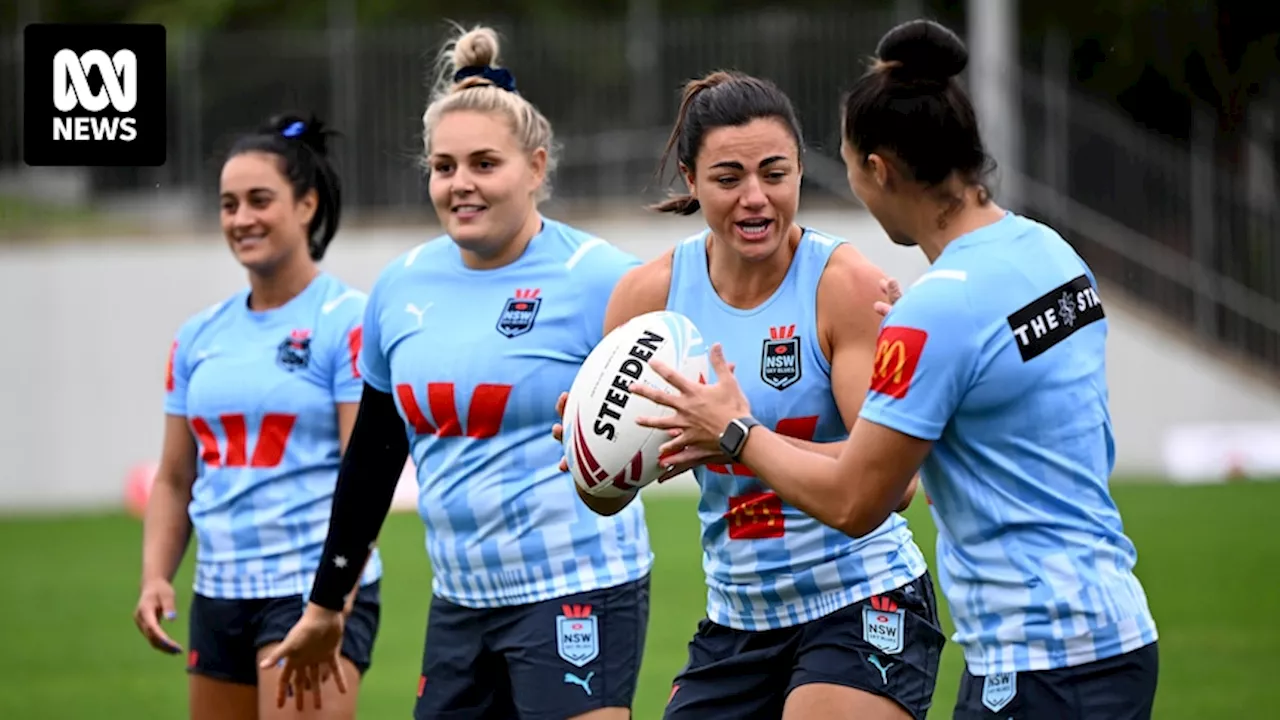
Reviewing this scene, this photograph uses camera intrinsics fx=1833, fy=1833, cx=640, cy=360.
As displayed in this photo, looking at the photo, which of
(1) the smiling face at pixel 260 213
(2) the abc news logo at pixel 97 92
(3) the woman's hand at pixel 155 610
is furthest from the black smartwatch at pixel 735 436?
(2) the abc news logo at pixel 97 92

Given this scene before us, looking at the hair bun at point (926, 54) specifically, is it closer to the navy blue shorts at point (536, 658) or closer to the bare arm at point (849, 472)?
the bare arm at point (849, 472)

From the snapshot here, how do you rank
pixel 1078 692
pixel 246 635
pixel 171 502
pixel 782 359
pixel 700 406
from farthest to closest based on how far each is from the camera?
1. pixel 171 502
2. pixel 246 635
3. pixel 782 359
4. pixel 700 406
5. pixel 1078 692

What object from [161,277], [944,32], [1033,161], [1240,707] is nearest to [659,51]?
[1033,161]

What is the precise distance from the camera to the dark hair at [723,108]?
14.8ft

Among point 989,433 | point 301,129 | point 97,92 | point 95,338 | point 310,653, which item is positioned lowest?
point 95,338

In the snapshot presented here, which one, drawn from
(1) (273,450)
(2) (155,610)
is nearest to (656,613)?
(2) (155,610)

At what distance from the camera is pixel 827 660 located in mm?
4387

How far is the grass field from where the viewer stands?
30.5 ft

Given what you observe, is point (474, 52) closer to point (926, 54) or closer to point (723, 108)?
point (723, 108)

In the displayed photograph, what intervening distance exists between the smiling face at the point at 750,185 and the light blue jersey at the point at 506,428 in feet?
2.55

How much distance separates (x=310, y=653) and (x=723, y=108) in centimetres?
203

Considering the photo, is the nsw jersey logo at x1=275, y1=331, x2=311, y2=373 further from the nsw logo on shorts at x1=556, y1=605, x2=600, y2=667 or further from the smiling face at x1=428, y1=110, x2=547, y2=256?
the nsw logo on shorts at x1=556, y1=605, x2=600, y2=667

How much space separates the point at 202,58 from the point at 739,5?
26.8ft

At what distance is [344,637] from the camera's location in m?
5.77
